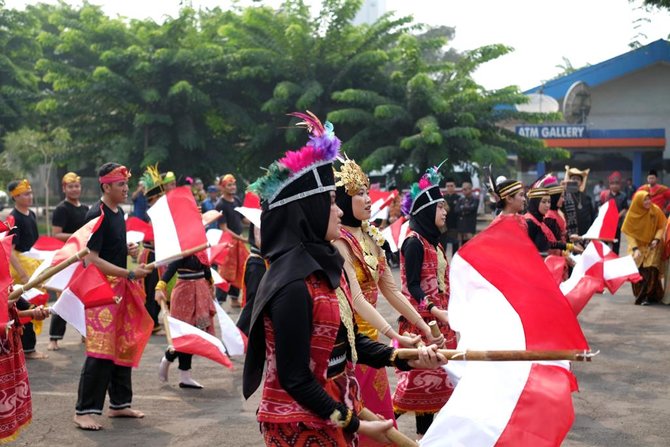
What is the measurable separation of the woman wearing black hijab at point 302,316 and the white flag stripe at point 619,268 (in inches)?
307

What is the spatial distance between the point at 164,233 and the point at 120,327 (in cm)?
81

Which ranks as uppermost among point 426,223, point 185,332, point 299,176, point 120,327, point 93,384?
point 299,176

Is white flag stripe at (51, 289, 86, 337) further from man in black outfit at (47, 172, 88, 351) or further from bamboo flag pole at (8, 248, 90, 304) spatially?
man in black outfit at (47, 172, 88, 351)

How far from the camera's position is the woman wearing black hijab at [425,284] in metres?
6.80

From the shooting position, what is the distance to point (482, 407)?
4066 mm

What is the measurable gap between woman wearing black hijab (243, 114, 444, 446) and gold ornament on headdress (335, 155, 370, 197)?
163cm

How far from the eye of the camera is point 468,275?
4.44m

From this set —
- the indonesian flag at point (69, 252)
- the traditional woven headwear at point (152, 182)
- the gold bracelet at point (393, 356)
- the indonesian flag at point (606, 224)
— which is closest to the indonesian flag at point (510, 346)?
the gold bracelet at point (393, 356)

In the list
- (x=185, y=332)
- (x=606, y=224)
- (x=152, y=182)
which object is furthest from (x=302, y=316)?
(x=606, y=224)

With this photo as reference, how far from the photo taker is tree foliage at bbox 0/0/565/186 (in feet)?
82.5

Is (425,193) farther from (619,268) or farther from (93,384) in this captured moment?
(619,268)

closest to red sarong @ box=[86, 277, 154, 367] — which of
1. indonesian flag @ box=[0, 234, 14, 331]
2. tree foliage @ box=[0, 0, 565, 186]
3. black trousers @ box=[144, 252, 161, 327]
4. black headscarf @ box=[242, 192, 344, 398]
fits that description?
indonesian flag @ box=[0, 234, 14, 331]

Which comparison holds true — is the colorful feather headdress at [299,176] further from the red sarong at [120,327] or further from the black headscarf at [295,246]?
the red sarong at [120,327]

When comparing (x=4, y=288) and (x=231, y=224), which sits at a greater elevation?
(x=4, y=288)
